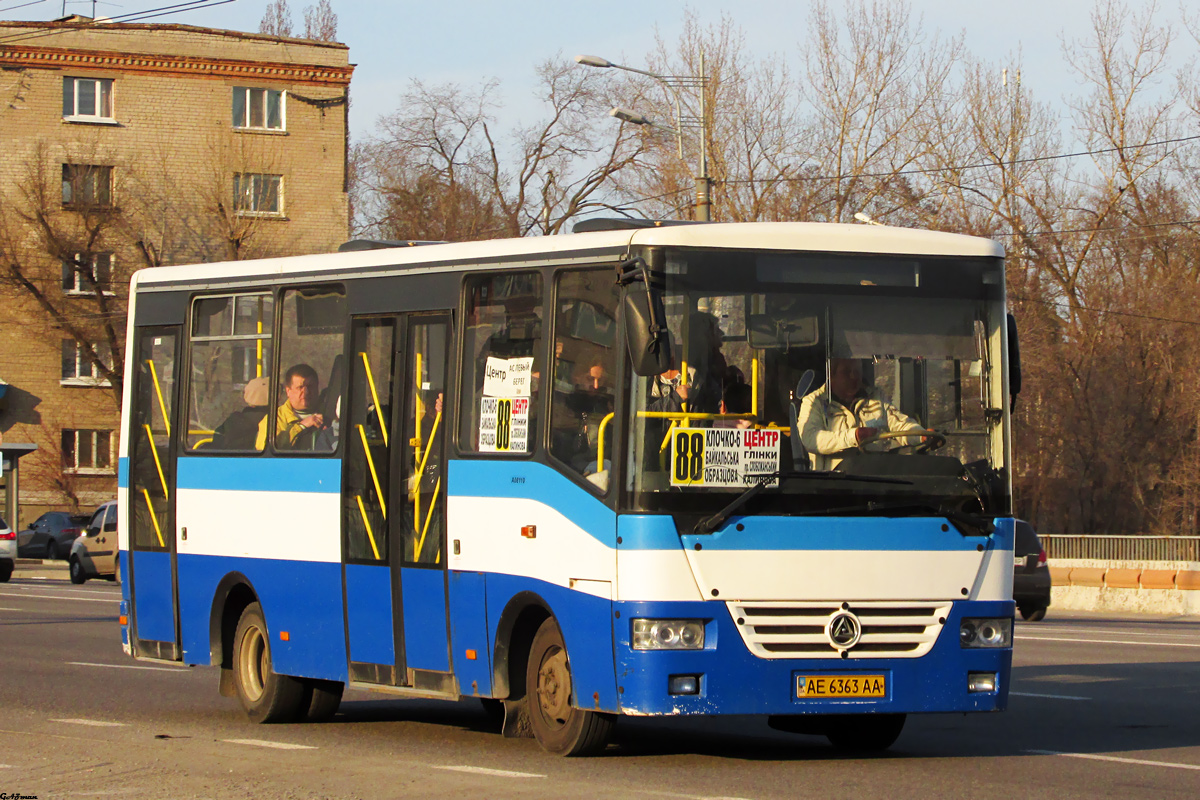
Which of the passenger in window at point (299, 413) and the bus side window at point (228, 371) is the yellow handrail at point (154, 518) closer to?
the bus side window at point (228, 371)

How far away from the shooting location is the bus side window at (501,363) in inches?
394

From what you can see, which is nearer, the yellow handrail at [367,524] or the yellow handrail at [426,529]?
the yellow handrail at [426,529]

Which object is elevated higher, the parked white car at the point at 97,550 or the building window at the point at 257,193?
the building window at the point at 257,193

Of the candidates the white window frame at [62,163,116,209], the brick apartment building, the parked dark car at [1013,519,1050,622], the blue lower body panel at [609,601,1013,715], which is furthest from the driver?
the white window frame at [62,163,116,209]

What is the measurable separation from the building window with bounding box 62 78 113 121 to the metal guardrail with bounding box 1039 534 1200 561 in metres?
35.9

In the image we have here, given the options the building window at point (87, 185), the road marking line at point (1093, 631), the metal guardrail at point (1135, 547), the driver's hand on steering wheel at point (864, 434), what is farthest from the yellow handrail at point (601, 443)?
the building window at point (87, 185)

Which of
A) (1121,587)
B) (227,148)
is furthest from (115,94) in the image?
(1121,587)

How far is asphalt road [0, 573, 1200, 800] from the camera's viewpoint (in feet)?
28.8

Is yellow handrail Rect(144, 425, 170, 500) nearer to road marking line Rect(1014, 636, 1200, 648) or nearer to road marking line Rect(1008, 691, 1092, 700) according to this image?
road marking line Rect(1008, 691, 1092, 700)

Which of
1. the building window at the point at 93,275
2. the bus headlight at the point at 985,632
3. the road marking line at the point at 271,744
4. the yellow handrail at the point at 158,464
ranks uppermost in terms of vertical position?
the building window at the point at 93,275

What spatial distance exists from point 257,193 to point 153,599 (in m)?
45.5

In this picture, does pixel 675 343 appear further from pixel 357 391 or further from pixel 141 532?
pixel 141 532

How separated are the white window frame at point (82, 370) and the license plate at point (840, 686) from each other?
165ft

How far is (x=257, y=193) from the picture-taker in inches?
2255
